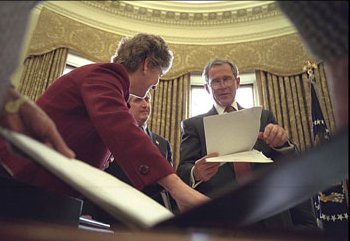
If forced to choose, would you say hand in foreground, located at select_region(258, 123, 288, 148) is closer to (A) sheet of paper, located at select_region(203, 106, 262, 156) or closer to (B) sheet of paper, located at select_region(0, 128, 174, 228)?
(A) sheet of paper, located at select_region(203, 106, 262, 156)

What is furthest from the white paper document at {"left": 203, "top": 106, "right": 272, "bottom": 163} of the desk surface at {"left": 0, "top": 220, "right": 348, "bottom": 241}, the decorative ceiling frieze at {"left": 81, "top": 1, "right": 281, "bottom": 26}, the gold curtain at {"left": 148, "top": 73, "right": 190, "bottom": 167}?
the decorative ceiling frieze at {"left": 81, "top": 1, "right": 281, "bottom": 26}

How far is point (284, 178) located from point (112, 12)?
512cm

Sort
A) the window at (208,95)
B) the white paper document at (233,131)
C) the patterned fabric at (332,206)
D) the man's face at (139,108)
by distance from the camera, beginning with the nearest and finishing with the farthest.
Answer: the white paper document at (233,131)
the man's face at (139,108)
the patterned fabric at (332,206)
the window at (208,95)

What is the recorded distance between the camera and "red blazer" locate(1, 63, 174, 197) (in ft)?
2.37

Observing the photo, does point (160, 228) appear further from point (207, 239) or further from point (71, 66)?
point (71, 66)

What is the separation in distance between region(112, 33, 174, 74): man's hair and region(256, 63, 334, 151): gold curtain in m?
3.09

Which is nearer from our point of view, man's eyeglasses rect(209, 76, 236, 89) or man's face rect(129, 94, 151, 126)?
man's eyeglasses rect(209, 76, 236, 89)

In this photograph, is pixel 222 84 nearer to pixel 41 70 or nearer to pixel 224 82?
pixel 224 82

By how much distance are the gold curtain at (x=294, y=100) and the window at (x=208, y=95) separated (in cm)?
21

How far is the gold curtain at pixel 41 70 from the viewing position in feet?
13.6

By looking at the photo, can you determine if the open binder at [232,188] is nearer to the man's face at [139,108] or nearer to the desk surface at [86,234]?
the desk surface at [86,234]

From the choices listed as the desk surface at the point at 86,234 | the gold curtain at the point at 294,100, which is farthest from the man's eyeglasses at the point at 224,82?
the gold curtain at the point at 294,100

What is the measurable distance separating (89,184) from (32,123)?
111 millimetres

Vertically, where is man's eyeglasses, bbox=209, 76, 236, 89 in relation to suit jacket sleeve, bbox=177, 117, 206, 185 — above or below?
above
